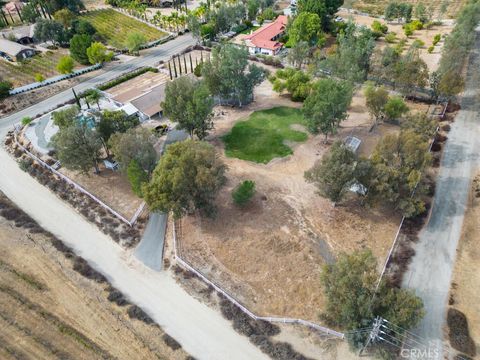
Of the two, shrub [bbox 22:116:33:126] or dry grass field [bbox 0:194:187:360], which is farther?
shrub [bbox 22:116:33:126]

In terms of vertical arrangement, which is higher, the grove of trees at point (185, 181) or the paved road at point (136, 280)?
the grove of trees at point (185, 181)

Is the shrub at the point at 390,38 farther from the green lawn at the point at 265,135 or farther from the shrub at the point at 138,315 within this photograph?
the shrub at the point at 138,315

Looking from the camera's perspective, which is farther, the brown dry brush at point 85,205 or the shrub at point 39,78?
the shrub at point 39,78

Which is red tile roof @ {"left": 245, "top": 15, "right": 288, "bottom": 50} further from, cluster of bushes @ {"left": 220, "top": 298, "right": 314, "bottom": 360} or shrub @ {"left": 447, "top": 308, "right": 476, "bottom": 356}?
shrub @ {"left": 447, "top": 308, "right": 476, "bottom": 356}

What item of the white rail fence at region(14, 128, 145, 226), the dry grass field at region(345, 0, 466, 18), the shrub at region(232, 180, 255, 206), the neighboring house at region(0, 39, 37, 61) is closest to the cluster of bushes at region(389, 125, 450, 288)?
the shrub at region(232, 180, 255, 206)

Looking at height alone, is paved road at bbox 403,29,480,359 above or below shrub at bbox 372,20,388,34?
below

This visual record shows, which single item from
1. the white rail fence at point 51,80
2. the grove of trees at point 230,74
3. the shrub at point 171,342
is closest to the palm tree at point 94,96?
the white rail fence at point 51,80

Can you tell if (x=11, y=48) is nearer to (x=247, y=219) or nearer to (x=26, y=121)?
(x=26, y=121)
